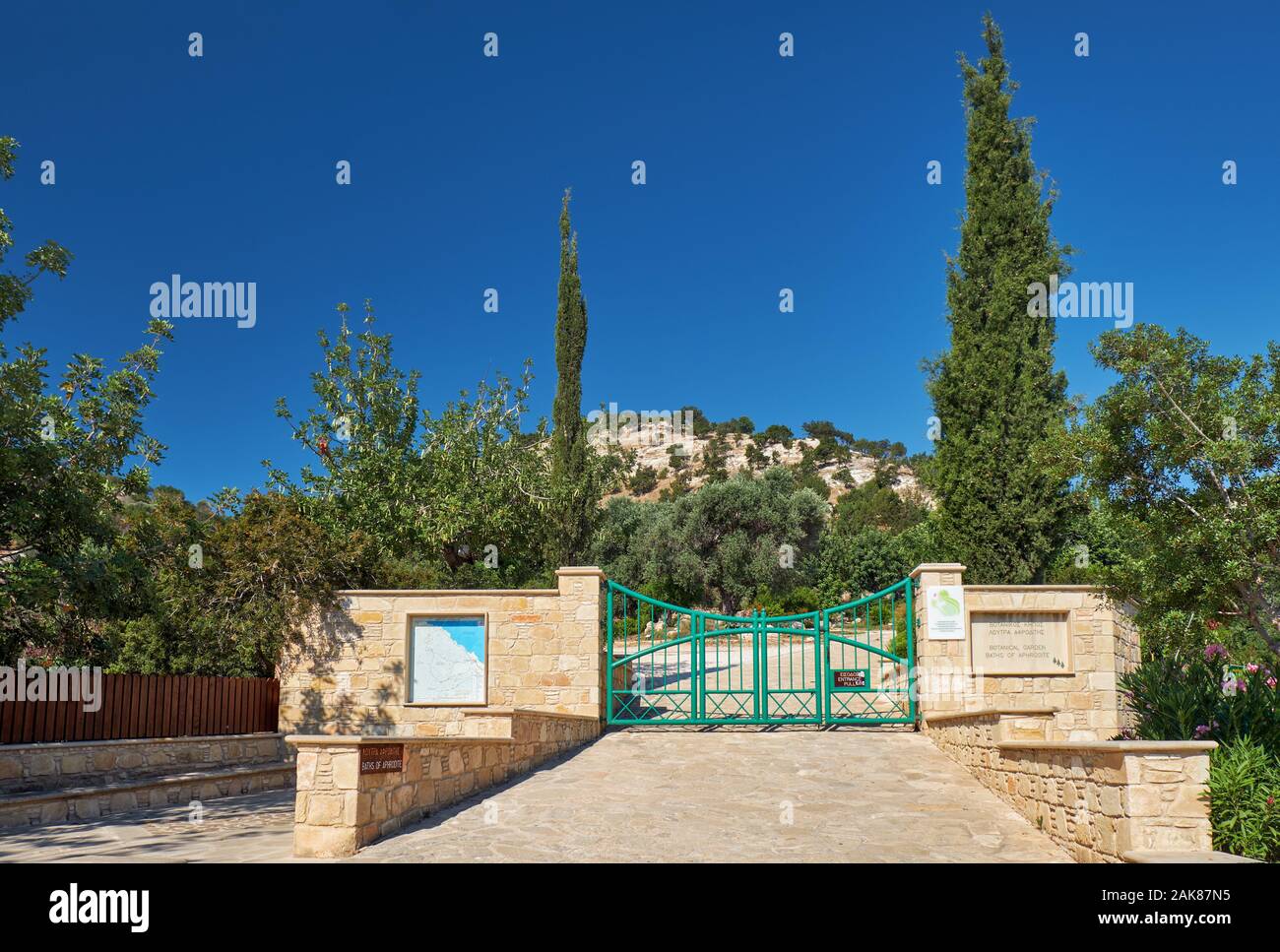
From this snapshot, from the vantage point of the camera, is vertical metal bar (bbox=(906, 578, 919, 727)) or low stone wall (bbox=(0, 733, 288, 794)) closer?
low stone wall (bbox=(0, 733, 288, 794))

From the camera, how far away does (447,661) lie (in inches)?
560

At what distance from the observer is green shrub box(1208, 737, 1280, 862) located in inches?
295

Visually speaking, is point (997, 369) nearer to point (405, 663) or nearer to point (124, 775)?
point (405, 663)

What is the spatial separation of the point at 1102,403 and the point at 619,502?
35.1 m

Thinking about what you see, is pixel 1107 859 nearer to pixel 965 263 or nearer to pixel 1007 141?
pixel 965 263

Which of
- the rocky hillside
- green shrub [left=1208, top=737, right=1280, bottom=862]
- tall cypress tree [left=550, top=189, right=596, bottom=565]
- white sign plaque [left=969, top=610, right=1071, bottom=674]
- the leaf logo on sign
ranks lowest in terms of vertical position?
green shrub [left=1208, top=737, right=1280, bottom=862]

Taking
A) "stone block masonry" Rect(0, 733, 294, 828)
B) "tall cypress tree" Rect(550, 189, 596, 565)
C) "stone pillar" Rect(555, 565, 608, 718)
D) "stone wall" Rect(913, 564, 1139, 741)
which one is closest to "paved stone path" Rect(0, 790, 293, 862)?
"stone block masonry" Rect(0, 733, 294, 828)

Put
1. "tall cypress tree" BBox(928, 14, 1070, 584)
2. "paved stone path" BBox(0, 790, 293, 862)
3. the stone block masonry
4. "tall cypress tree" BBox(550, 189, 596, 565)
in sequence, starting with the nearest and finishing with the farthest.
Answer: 1. "paved stone path" BBox(0, 790, 293, 862)
2. the stone block masonry
3. "tall cypress tree" BBox(928, 14, 1070, 584)
4. "tall cypress tree" BBox(550, 189, 596, 565)

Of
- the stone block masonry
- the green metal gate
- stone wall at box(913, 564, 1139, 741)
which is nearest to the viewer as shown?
the stone block masonry

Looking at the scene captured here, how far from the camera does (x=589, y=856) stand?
734cm

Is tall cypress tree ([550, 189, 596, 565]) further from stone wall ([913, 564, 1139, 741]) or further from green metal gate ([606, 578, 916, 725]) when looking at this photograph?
stone wall ([913, 564, 1139, 741])

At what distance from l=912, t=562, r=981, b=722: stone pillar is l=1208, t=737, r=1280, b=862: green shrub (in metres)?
5.83

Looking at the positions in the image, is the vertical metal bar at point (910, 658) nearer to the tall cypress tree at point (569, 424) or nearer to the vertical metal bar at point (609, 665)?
the vertical metal bar at point (609, 665)
